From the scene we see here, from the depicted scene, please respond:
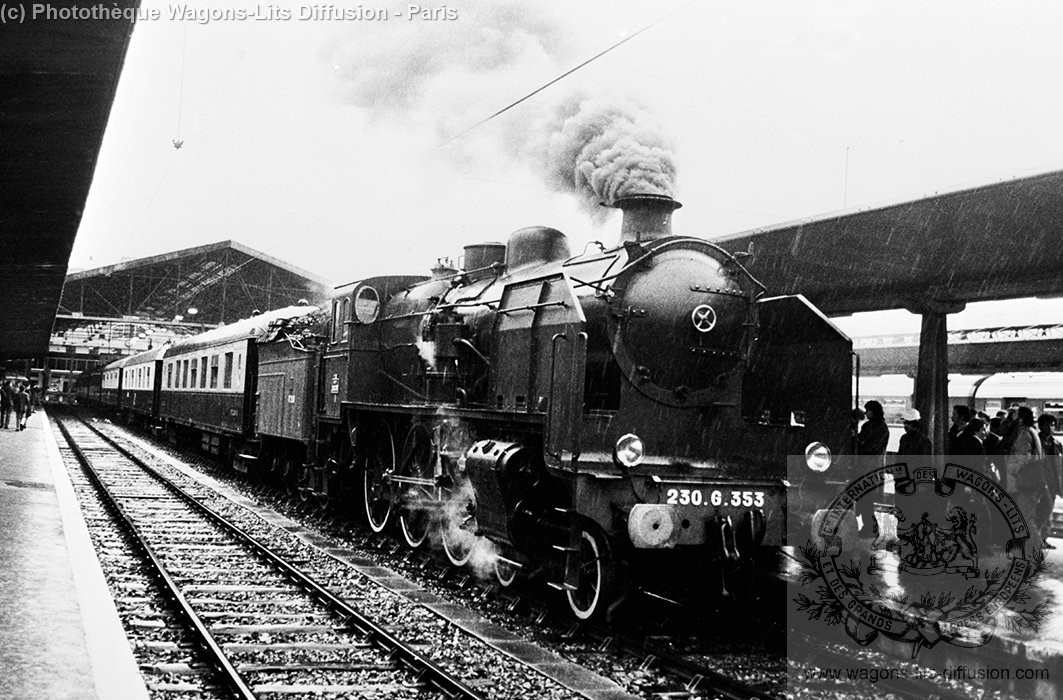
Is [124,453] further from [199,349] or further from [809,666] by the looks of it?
[809,666]

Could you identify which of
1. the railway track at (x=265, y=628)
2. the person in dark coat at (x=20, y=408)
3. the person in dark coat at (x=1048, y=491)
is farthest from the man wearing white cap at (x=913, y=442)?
the person in dark coat at (x=20, y=408)

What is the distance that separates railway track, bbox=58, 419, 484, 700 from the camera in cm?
547

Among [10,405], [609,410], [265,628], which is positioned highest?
[609,410]

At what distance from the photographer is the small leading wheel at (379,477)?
1032 centimetres

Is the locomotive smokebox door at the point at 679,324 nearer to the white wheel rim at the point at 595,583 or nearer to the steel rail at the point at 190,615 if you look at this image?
the white wheel rim at the point at 595,583

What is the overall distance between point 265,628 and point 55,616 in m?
1.37

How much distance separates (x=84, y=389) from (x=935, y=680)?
64.2 m

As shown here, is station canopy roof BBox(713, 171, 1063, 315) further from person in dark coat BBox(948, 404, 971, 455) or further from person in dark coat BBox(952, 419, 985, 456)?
person in dark coat BBox(952, 419, 985, 456)

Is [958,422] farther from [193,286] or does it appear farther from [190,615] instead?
[193,286]

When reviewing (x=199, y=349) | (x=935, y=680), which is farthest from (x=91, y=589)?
(x=199, y=349)

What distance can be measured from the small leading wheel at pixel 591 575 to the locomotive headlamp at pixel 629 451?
55 cm

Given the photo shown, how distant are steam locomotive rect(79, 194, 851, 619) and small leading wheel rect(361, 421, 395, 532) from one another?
0.60 ft

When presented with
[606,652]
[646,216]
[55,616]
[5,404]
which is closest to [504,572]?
[606,652]

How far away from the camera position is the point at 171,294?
132 ft
